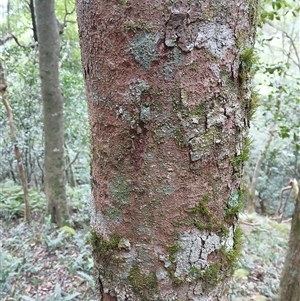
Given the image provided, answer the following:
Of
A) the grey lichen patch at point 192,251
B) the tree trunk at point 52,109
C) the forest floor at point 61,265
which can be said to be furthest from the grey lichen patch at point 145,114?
the tree trunk at point 52,109

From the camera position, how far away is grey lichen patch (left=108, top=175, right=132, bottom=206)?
2.53 feet

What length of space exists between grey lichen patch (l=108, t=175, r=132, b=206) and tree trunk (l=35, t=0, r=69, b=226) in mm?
4865

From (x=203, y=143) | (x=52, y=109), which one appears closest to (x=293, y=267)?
(x=203, y=143)

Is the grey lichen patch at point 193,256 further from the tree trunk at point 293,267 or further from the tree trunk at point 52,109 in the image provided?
the tree trunk at point 52,109

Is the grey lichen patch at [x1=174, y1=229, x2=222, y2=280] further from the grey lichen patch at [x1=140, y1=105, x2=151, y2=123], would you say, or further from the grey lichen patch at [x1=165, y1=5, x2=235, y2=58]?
the grey lichen patch at [x1=165, y1=5, x2=235, y2=58]

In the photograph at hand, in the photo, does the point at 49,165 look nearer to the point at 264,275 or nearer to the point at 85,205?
the point at 85,205

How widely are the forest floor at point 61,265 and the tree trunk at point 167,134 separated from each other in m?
2.87

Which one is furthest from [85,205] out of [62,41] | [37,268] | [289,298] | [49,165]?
[289,298]

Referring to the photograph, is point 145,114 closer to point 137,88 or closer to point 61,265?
point 137,88

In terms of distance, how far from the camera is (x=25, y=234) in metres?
5.49

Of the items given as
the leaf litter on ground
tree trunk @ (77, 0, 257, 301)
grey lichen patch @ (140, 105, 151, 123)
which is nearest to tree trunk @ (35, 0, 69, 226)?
the leaf litter on ground

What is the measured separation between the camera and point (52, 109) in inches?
214

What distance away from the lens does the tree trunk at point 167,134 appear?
0.71 m

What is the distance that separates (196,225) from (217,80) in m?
0.31
